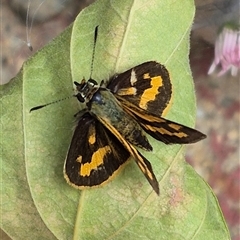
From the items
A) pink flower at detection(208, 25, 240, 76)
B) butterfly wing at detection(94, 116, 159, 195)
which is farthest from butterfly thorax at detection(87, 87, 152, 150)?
pink flower at detection(208, 25, 240, 76)

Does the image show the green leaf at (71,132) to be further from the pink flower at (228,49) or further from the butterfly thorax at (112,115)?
the pink flower at (228,49)

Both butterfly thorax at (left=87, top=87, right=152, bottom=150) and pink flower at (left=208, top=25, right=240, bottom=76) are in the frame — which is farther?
pink flower at (left=208, top=25, right=240, bottom=76)

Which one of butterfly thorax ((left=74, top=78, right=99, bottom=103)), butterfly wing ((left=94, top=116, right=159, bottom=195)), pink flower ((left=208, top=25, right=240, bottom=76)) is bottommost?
pink flower ((left=208, top=25, right=240, bottom=76))

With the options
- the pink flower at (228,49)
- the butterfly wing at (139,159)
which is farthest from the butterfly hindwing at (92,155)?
the pink flower at (228,49)

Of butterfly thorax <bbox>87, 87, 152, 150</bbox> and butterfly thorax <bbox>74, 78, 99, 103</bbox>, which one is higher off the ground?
butterfly thorax <bbox>74, 78, 99, 103</bbox>

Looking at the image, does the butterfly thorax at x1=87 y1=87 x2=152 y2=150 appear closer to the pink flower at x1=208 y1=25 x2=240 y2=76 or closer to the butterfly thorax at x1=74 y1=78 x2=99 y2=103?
the butterfly thorax at x1=74 y1=78 x2=99 y2=103

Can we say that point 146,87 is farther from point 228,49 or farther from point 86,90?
point 228,49

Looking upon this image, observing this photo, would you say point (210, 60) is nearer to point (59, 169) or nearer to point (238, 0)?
point (238, 0)
